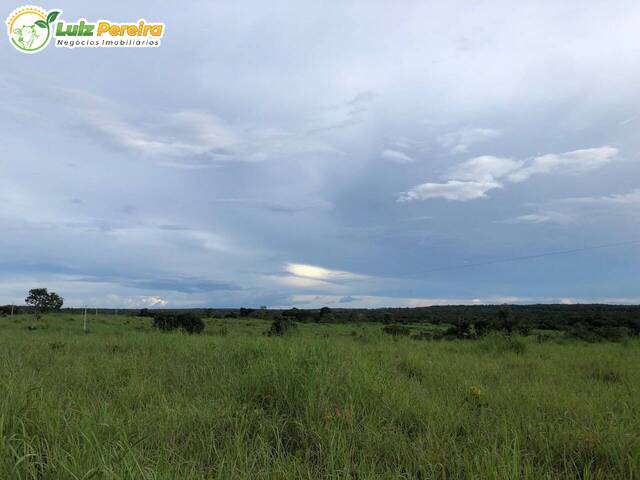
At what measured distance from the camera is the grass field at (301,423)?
3283mm

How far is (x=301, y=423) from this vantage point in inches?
167

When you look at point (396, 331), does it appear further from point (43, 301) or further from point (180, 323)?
point (43, 301)

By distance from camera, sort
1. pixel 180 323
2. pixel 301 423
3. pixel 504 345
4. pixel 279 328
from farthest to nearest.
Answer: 1. pixel 180 323
2. pixel 279 328
3. pixel 504 345
4. pixel 301 423

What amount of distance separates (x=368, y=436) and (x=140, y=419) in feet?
7.38

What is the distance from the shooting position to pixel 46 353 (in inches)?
360

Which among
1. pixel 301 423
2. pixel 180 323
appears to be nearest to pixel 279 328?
pixel 180 323

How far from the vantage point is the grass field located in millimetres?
3283

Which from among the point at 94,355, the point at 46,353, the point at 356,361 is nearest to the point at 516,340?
the point at 356,361

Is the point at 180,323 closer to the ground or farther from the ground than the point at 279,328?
closer to the ground

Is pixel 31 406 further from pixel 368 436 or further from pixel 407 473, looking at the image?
pixel 407 473

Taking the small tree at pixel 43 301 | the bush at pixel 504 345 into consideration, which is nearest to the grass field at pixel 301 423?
the bush at pixel 504 345

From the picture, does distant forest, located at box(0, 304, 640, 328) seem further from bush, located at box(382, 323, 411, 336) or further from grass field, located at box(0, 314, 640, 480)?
grass field, located at box(0, 314, 640, 480)

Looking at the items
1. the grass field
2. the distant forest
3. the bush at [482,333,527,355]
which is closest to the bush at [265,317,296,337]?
the bush at [482,333,527,355]

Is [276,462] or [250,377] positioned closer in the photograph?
[276,462]
